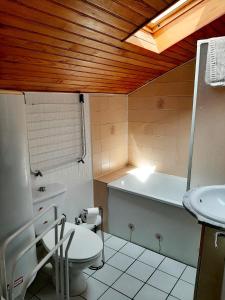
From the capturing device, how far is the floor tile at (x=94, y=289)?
192 centimetres

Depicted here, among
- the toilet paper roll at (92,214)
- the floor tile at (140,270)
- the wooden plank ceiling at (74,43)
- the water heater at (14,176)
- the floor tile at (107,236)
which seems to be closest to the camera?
the wooden plank ceiling at (74,43)

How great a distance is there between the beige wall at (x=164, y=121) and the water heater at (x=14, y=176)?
192 centimetres

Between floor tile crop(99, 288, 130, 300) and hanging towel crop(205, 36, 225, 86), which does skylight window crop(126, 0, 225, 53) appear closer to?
hanging towel crop(205, 36, 225, 86)

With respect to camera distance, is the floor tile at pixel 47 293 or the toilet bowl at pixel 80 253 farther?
the floor tile at pixel 47 293

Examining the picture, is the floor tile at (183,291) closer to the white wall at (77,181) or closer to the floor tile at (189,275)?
the floor tile at (189,275)

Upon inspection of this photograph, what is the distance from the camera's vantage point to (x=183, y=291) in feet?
6.39

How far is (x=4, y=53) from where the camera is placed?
132 centimetres

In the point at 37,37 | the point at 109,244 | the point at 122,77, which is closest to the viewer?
the point at 37,37

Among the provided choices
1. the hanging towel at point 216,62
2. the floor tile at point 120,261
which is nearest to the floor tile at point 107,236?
the floor tile at point 120,261

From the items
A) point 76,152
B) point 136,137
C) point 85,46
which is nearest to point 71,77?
point 85,46

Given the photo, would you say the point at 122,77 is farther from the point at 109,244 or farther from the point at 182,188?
the point at 109,244

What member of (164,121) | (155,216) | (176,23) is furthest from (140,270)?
(176,23)

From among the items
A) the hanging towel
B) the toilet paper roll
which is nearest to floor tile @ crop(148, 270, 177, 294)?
the toilet paper roll

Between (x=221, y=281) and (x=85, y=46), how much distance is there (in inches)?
67.4
